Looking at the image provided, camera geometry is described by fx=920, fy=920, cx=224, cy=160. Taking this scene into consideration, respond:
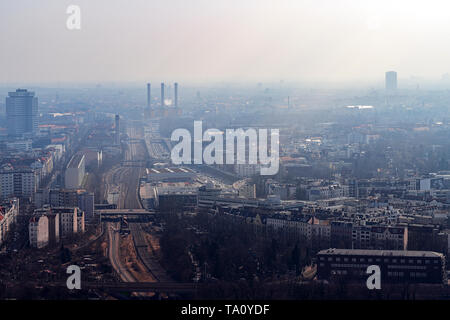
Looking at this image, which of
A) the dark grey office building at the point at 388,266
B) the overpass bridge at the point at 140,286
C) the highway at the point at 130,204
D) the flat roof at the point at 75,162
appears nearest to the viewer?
the overpass bridge at the point at 140,286

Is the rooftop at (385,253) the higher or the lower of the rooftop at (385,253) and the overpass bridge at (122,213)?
the lower

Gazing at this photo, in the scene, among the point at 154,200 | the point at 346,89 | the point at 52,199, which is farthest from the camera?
the point at 346,89

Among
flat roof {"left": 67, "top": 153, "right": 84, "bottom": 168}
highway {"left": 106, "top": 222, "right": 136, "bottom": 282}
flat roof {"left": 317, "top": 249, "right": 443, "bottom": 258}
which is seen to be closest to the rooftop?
flat roof {"left": 317, "top": 249, "right": 443, "bottom": 258}

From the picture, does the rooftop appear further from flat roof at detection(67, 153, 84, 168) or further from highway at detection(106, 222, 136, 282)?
flat roof at detection(67, 153, 84, 168)

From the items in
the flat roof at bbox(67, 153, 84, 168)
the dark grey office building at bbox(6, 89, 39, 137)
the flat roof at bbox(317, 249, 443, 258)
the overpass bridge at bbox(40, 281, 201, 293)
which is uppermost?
the dark grey office building at bbox(6, 89, 39, 137)

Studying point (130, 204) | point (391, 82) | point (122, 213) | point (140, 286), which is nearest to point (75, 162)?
point (130, 204)

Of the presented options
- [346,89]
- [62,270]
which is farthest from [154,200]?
[346,89]

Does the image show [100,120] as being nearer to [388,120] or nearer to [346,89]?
[388,120]

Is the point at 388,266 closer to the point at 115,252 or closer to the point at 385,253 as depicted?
the point at 385,253

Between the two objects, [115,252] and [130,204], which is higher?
[130,204]

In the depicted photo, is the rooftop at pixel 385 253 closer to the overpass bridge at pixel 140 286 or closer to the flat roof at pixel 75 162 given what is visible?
the overpass bridge at pixel 140 286

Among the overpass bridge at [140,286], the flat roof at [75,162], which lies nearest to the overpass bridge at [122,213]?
the flat roof at [75,162]
